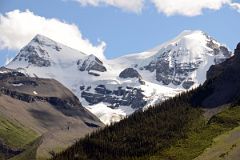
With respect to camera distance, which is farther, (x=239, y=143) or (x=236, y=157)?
(x=239, y=143)

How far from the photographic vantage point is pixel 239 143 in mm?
193875

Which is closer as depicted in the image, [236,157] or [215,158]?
[236,157]

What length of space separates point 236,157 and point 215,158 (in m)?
19.0

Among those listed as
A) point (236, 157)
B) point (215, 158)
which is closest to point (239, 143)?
point (215, 158)

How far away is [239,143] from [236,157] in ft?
94.7

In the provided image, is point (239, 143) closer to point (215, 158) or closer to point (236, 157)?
point (215, 158)

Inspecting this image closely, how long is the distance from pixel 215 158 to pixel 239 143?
13.3 meters

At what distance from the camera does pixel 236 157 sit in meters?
166
